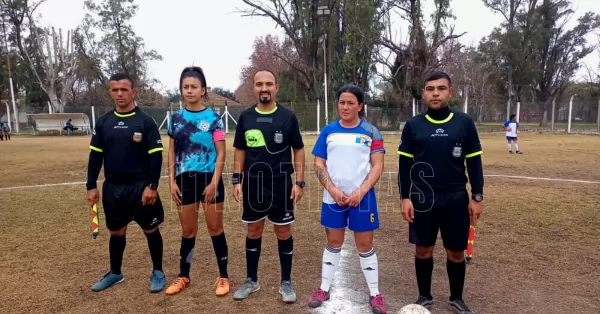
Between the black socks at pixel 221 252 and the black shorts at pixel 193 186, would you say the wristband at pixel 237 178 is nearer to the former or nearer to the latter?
the black shorts at pixel 193 186

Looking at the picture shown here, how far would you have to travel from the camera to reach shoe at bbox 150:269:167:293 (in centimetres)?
386

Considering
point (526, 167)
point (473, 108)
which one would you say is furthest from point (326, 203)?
point (473, 108)

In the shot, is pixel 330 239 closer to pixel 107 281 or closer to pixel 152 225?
pixel 152 225

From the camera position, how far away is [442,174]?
331 cm

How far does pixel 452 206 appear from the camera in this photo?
10.8ft

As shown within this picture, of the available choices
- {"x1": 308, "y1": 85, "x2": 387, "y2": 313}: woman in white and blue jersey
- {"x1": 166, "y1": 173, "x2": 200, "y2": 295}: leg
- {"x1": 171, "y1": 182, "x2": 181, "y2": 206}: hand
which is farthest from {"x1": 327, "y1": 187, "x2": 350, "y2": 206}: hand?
{"x1": 171, "y1": 182, "x2": 181, "y2": 206}: hand

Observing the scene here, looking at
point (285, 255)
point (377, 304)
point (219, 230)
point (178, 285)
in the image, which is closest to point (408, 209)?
point (377, 304)

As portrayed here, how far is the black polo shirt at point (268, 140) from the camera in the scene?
361 centimetres

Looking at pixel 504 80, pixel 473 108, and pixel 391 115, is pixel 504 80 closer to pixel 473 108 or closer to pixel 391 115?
pixel 473 108

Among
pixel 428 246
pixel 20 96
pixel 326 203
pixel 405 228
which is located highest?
pixel 20 96

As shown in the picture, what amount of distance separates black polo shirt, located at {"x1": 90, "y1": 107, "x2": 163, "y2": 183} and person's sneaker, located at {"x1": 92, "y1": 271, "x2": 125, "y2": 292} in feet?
3.28

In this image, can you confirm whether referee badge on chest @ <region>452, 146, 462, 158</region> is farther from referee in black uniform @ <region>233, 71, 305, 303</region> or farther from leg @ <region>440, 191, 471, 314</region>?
referee in black uniform @ <region>233, 71, 305, 303</region>

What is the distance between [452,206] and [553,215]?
4.36 m

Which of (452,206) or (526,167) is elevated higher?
(452,206)
